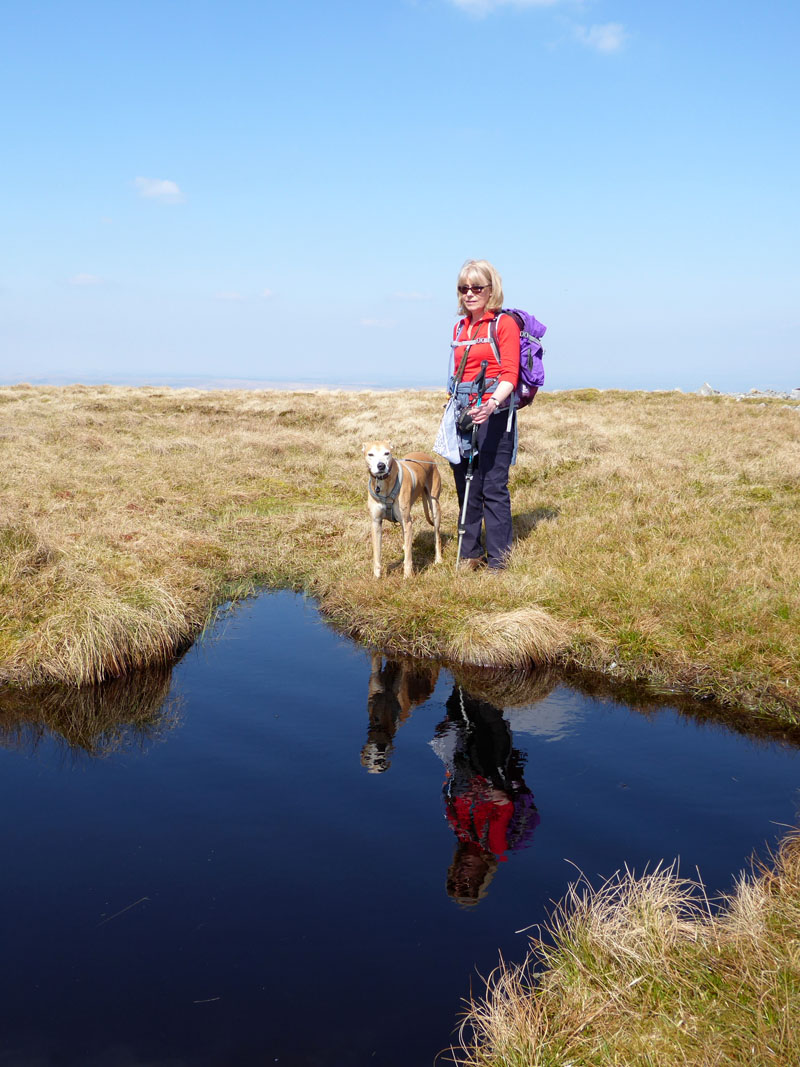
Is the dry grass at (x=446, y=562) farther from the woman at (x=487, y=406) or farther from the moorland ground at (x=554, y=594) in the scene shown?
the woman at (x=487, y=406)

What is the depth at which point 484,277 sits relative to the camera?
24.3 feet

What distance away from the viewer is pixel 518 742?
5.55 metres

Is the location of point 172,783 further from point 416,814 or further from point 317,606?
point 317,606

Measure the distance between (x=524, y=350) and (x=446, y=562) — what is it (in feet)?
9.33

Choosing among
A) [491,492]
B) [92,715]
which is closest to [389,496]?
[491,492]

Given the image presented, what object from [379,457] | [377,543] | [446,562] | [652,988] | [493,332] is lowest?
[652,988]

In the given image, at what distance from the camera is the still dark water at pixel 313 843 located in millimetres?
3121

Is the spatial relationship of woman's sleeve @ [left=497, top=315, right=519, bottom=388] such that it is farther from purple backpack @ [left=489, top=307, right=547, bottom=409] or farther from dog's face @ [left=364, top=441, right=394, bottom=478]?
dog's face @ [left=364, top=441, right=394, bottom=478]

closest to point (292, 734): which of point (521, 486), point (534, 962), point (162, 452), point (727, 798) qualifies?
point (534, 962)

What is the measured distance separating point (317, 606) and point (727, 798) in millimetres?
5223

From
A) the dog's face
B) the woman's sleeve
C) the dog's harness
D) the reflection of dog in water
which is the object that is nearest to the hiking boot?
the dog's harness

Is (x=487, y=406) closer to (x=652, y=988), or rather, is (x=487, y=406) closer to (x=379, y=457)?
(x=379, y=457)

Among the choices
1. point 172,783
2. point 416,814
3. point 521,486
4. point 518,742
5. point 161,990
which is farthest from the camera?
point 521,486

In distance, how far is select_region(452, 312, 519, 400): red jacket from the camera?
7508 millimetres
